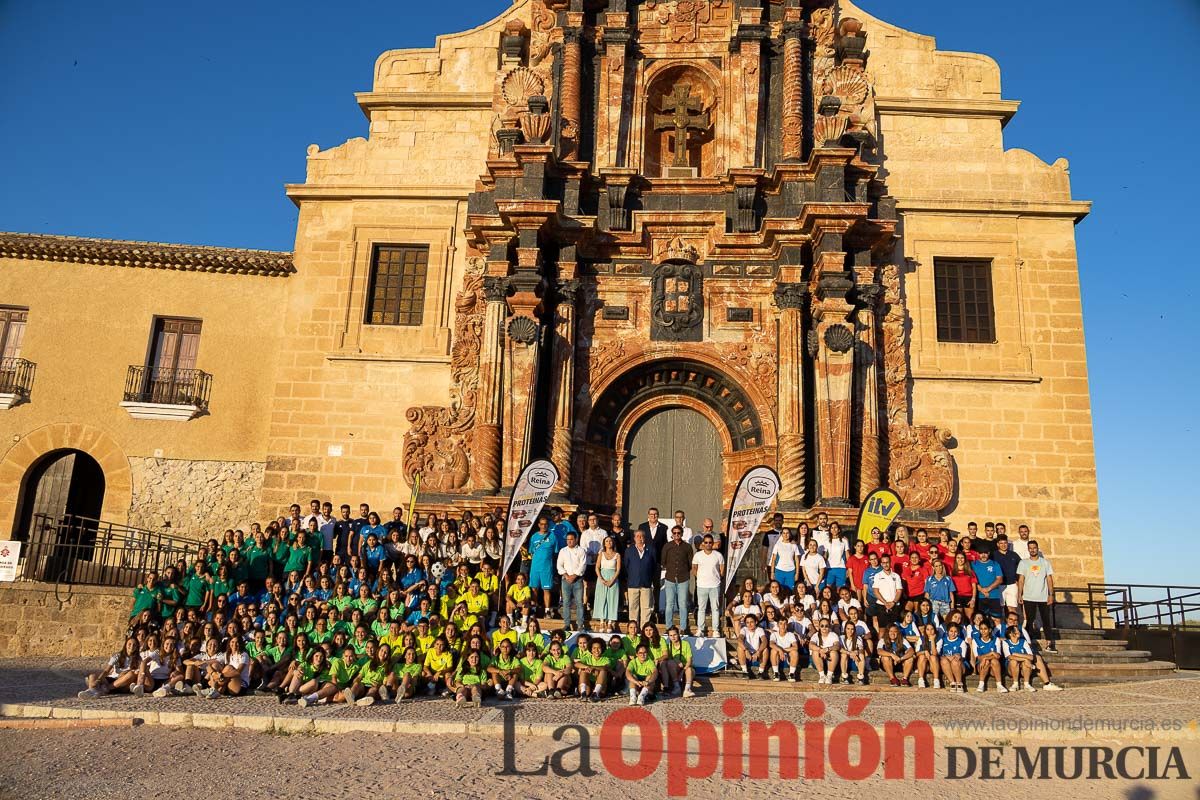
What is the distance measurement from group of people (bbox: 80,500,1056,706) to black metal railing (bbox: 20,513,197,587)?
3.61 metres

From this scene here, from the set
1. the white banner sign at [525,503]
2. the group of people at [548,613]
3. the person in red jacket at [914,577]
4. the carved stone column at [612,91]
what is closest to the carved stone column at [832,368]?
the group of people at [548,613]

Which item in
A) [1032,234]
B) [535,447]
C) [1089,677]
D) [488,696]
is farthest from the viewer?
[1032,234]

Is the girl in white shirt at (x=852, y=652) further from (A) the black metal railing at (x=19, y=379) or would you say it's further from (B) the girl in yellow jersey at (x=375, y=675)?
(A) the black metal railing at (x=19, y=379)

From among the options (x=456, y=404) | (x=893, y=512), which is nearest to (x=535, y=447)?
(x=456, y=404)

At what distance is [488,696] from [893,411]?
Result: 9237 mm

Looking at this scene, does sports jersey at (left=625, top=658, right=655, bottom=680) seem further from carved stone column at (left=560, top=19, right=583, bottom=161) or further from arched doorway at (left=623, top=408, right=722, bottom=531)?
carved stone column at (left=560, top=19, right=583, bottom=161)

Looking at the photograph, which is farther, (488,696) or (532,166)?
(532,166)

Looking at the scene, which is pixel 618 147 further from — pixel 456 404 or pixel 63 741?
pixel 63 741

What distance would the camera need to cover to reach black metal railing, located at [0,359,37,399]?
1764cm

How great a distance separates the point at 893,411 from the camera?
16.0 m

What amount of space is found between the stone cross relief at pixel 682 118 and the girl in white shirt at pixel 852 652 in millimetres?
10424

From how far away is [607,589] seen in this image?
12.1m

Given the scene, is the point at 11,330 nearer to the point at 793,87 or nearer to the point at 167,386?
the point at 167,386

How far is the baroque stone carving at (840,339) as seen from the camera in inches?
603
